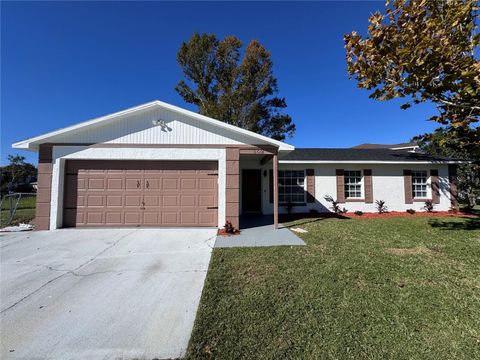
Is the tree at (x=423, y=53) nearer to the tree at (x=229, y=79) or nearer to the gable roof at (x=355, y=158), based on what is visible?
the gable roof at (x=355, y=158)

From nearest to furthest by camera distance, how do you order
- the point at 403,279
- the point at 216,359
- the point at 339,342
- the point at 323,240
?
the point at 216,359
the point at 339,342
the point at 403,279
the point at 323,240

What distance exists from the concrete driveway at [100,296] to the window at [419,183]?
40.4 feet

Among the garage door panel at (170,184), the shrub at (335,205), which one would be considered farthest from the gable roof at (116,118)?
the shrub at (335,205)

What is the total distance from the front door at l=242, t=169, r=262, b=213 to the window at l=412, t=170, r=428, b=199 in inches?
334

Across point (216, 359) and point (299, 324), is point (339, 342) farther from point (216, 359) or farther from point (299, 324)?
point (216, 359)

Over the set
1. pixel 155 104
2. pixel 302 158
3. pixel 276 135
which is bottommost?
pixel 302 158

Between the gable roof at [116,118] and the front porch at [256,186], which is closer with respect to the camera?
the gable roof at [116,118]

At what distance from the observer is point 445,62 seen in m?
5.66

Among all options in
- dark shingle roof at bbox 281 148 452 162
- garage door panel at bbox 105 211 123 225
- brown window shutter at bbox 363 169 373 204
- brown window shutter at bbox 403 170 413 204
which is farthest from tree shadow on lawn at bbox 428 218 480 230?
garage door panel at bbox 105 211 123 225

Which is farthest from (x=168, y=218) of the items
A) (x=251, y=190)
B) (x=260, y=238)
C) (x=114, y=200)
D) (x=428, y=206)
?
(x=428, y=206)

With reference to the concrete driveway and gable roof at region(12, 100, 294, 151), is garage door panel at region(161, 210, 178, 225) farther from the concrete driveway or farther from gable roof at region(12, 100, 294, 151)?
gable roof at region(12, 100, 294, 151)

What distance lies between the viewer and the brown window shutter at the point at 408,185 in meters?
12.8

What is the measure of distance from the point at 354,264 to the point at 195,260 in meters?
3.38

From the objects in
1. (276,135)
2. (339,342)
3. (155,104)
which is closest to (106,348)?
(339,342)
